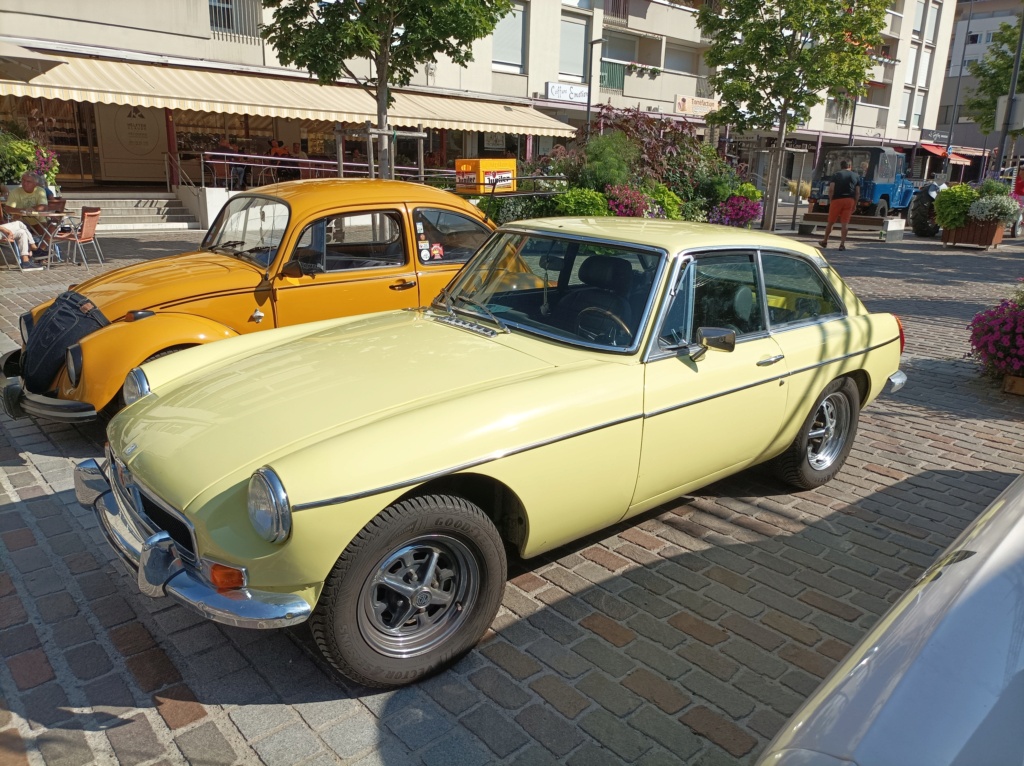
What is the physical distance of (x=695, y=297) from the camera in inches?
144

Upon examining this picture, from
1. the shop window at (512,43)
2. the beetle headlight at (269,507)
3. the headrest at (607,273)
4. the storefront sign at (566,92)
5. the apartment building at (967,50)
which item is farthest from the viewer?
the apartment building at (967,50)

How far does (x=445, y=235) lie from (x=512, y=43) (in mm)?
21104

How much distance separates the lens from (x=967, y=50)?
182 ft

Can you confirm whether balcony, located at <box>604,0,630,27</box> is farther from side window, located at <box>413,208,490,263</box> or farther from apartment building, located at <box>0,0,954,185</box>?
side window, located at <box>413,208,490,263</box>

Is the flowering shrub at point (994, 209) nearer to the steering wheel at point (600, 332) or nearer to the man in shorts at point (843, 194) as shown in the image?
the man in shorts at point (843, 194)

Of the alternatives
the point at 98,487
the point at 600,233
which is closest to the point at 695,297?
the point at 600,233

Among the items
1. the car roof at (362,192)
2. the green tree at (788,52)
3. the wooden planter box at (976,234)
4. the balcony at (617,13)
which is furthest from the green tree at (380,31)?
the balcony at (617,13)

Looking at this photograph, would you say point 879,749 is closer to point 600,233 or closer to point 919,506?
point 600,233

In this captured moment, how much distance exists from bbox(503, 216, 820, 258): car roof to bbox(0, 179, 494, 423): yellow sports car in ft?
6.18

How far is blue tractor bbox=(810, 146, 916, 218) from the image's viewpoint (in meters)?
22.1

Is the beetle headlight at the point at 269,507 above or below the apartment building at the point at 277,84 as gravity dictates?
below

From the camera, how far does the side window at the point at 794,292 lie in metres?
4.11

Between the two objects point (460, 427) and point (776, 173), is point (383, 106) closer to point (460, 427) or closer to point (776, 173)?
point (460, 427)

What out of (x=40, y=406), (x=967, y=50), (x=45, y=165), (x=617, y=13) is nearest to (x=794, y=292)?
(x=40, y=406)
